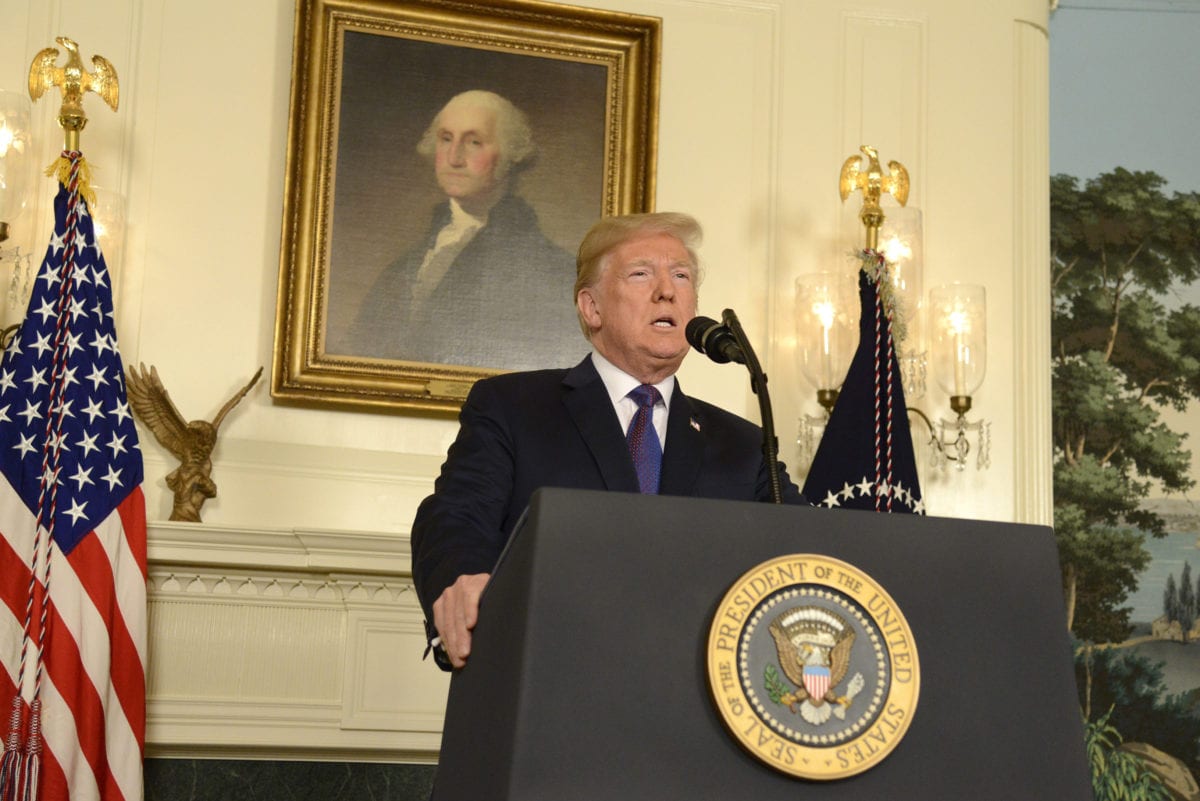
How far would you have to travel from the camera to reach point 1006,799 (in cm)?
153

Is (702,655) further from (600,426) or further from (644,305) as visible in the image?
(644,305)

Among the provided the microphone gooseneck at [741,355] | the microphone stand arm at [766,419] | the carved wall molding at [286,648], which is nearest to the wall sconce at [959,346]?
the carved wall molding at [286,648]

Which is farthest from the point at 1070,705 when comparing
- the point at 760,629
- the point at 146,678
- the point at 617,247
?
the point at 146,678

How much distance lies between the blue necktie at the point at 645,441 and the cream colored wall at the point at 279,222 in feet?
6.63

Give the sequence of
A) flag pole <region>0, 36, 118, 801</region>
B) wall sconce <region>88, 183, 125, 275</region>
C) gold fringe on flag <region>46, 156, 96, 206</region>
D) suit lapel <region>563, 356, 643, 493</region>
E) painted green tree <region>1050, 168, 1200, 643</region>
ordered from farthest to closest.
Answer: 1. painted green tree <region>1050, 168, 1200, 643</region>
2. wall sconce <region>88, 183, 125, 275</region>
3. gold fringe on flag <region>46, 156, 96, 206</region>
4. flag pole <region>0, 36, 118, 801</region>
5. suit lapel <region>563, 356, 643, 493</region>

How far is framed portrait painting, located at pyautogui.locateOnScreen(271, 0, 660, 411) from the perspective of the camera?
487cm

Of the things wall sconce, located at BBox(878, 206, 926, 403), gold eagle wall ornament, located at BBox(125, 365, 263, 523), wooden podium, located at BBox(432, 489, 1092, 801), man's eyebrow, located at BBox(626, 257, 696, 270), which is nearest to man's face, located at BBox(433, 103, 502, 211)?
gold eagle wall ornament, located at BBox(125, 365, 263, 523)

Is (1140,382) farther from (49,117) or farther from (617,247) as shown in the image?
(49,117)

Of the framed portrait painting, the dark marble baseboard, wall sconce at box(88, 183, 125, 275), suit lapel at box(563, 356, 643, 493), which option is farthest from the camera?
the framed portrait painting

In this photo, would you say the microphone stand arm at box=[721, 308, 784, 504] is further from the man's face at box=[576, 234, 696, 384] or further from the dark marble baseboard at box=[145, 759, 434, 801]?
the dark marble baseboard at box=[145, 759, 434, 801]

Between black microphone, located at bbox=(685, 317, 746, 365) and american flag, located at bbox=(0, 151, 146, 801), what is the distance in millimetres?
2354

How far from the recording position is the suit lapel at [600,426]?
7.97 feet

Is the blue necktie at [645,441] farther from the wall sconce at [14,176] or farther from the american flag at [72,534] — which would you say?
the wall sconce at [14,176]

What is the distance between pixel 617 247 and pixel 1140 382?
3494mm
